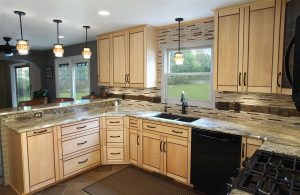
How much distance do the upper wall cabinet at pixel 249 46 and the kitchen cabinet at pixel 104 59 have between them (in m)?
2.20

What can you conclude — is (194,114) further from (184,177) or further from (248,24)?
(248,24)

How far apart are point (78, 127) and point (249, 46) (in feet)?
8.57

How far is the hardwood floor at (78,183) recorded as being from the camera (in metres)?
2.74

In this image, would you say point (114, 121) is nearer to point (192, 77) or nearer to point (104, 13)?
point (192, 77)

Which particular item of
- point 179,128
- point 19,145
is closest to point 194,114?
point 179,128

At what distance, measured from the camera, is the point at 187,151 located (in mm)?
2758

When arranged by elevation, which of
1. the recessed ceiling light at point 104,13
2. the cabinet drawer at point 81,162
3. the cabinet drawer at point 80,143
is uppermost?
the recessed ceiling light at point 104,13

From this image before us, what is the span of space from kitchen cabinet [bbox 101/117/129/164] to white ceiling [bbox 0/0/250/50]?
5.26 feet

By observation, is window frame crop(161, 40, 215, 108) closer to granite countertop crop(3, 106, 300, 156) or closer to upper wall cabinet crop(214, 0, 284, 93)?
granite countertop crop(3, 106, 300, 156)

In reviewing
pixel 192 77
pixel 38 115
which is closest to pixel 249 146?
pixel 192 77

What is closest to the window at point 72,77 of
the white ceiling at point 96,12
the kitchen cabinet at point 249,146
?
the white ceiling at point 96,12

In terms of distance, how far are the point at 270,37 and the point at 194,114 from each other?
1557 mm

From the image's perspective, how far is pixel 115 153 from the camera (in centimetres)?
349

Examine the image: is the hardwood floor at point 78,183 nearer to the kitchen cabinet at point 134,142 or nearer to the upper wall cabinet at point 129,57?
the kitchen cabinet at point 134,142
